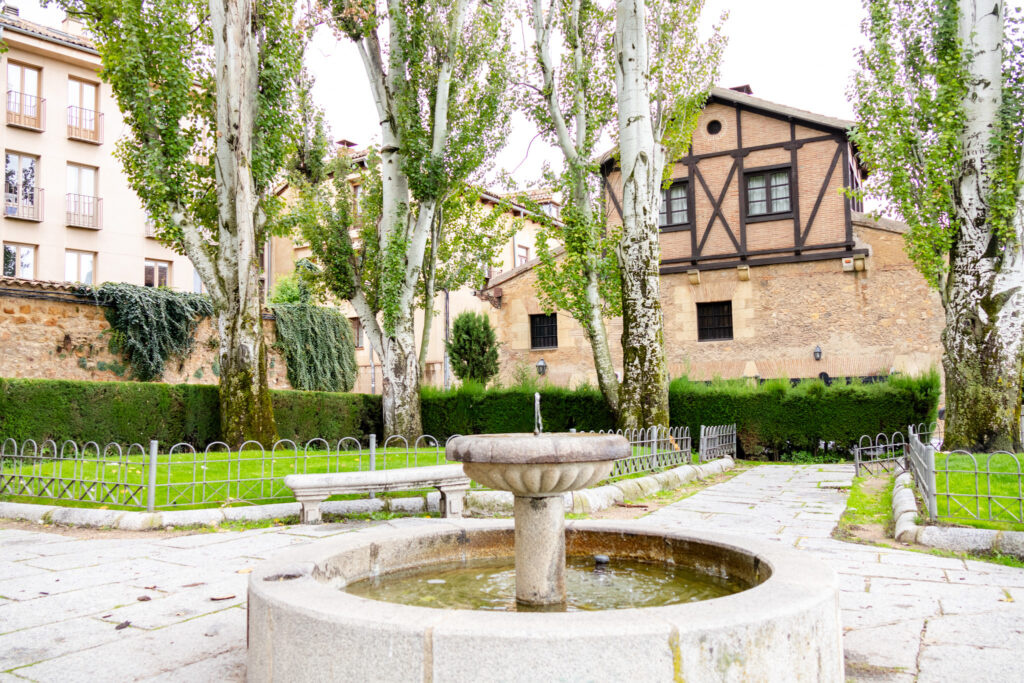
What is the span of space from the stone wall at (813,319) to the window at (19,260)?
15.7 m

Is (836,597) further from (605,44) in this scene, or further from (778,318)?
(778,318)

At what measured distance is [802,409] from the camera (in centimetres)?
1464

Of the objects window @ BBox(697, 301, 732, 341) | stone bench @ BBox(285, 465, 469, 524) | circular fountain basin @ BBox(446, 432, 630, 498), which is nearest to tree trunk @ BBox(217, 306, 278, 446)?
stone bench @ BBox(285, 465, 469, 524)

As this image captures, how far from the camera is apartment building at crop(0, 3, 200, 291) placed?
21.9m

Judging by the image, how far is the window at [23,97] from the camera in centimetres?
2202

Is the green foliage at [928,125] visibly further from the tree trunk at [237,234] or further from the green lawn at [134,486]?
the tree trunk at [237,234]

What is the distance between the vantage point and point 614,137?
1644cm

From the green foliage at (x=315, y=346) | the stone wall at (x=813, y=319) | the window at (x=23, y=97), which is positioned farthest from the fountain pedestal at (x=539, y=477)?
the window at (x=23, y=97)

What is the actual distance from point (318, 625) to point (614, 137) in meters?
15.4

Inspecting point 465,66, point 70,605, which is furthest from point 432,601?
point 465,66

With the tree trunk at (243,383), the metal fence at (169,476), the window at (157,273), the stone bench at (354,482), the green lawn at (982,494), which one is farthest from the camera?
the window at (157,273)

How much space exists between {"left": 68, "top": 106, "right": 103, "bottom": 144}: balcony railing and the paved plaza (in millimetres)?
20714

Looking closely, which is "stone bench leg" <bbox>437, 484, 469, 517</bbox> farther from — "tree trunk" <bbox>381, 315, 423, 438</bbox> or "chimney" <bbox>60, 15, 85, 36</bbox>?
"chimney" <bbox>60, 15, 85, 36</bbox>

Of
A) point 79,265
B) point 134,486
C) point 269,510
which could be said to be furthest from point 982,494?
point 79,265
